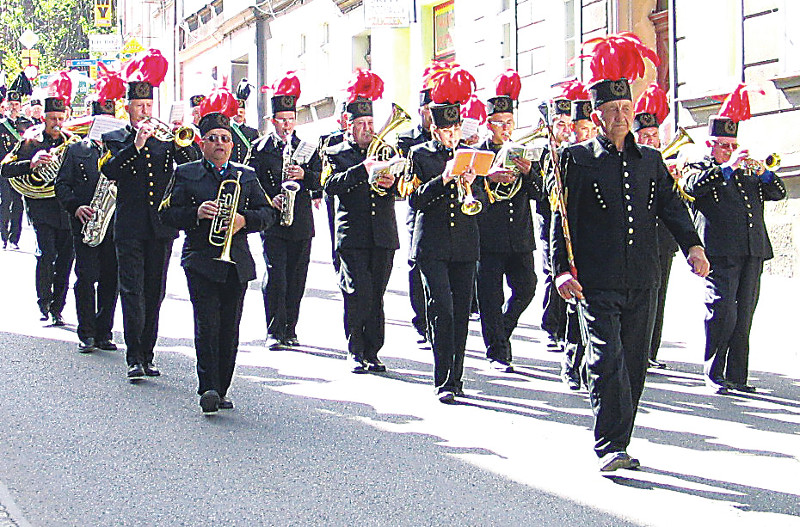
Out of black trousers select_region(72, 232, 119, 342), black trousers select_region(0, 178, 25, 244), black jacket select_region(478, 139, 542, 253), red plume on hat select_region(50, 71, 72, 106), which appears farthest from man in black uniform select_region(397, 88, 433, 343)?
black trousers select_region(0, 178, 25, 244)

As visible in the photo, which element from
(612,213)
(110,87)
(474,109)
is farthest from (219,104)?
(474,109)

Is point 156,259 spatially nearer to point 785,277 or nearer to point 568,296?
point 568,296

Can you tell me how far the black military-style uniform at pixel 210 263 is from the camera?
837 centimetres

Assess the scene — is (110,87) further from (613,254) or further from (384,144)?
(613,254)

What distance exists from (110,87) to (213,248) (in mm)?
2547

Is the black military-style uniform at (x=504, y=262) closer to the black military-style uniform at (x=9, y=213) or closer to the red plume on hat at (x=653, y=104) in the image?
the red plume on hat at (x=653, y=104)

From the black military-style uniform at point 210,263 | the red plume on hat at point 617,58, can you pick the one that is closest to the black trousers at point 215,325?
the black military-style uniform at point 210,263

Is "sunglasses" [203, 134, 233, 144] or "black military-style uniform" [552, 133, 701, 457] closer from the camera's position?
"black military-style uniform" [552, 133, 701, 457]

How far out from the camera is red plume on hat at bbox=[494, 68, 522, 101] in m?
10.7

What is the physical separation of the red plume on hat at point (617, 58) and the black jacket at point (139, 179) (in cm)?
369

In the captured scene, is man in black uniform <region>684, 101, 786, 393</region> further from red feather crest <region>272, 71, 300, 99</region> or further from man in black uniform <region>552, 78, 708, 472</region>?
red feather crest <region>272, 71, 300, 99</region>

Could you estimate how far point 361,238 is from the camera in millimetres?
10320

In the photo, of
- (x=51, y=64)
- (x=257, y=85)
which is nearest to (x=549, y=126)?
(x=257, y=85)

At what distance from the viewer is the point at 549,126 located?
10.2m
